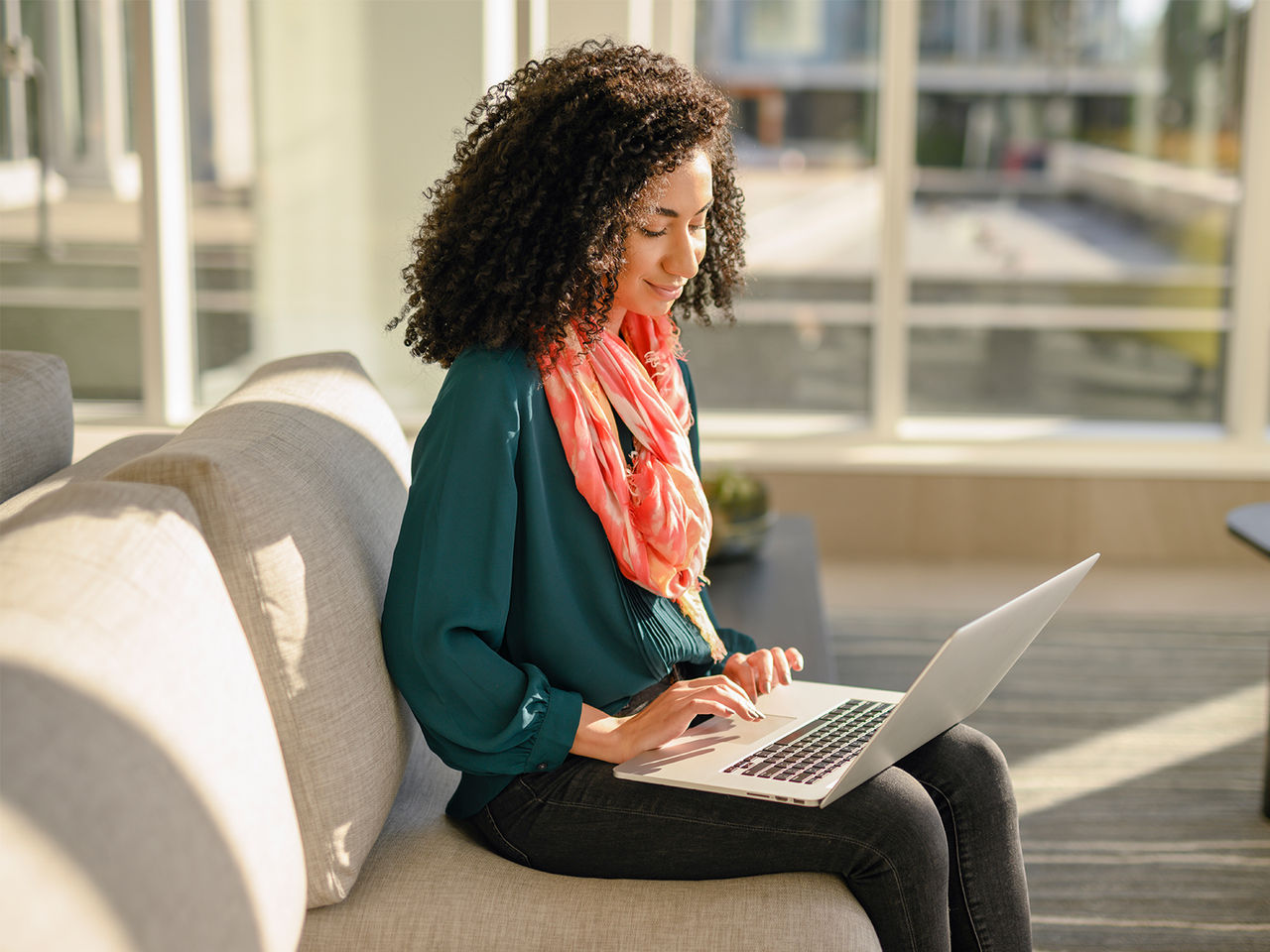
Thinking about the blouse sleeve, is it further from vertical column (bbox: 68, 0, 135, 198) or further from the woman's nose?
vertical column (bbox: 68, 0, 135, 198)

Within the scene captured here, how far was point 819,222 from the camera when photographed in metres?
4.70

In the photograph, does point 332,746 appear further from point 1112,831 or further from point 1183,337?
point 1183,337

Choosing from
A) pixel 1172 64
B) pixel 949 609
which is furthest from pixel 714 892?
pixel 1172 64

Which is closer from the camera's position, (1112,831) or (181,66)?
(1112,831)

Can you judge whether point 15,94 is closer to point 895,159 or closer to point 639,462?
point 895,159

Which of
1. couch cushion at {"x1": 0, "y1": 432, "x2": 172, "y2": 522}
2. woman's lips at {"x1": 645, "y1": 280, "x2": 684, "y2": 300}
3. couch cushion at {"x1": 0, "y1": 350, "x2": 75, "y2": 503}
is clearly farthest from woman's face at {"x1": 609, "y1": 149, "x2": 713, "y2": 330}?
couch cushion at {"x1": 0, "y1": 350, "x2": 75, "y2": 503}

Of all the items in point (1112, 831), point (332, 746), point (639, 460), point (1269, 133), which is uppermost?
point (1269, 133)

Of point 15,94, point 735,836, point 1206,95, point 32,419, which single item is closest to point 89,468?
point 32,419

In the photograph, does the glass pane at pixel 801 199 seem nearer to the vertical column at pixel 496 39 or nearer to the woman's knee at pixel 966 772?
the vertical column at pixel 496 39

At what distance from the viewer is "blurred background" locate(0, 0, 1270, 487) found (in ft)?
11.4

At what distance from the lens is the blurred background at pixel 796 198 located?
347 cm

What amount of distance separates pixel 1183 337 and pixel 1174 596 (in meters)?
1.02

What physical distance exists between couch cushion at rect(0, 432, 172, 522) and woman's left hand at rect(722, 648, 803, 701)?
29.1 inches

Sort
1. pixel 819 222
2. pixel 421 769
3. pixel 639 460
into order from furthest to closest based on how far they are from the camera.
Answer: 1. pixel 819 222
2. pixel 421 769
3. pixel 639 460
